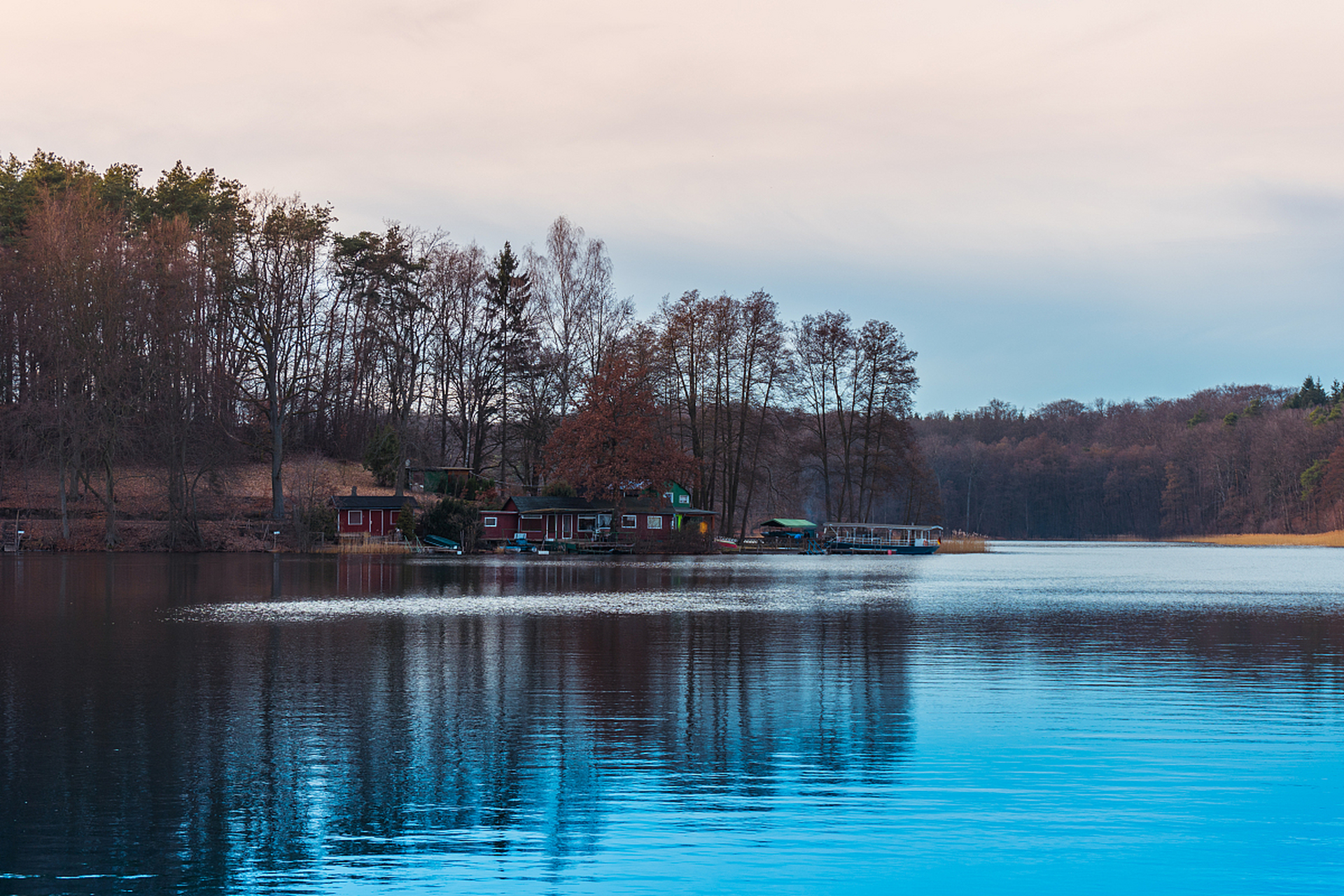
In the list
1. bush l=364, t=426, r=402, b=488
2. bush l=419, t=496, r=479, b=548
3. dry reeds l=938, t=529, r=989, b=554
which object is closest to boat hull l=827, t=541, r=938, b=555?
dry reeds l=938, t=529, r=989, b=554

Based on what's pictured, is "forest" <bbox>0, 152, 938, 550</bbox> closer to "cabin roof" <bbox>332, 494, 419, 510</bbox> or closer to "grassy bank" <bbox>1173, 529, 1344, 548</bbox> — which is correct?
"cabin roof" <bbox>332, 494, 419, 510</bbox>

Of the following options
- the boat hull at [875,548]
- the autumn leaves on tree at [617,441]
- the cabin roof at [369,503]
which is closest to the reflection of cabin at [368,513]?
the cabin roof at [369,503]

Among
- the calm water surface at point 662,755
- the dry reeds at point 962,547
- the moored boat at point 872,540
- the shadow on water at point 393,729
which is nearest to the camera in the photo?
the calm water surface at point 662,755

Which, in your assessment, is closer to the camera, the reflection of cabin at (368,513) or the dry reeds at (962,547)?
the reflection of cabin at (368,513)

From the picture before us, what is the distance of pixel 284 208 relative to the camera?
73.0 metres

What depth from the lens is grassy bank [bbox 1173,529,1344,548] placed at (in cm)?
10562

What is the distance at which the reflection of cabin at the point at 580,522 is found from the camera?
76.8 metres

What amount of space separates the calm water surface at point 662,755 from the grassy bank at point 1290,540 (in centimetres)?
9147

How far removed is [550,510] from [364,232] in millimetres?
24629

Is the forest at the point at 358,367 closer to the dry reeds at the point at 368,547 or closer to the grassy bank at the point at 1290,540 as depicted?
the dry reeds at the point at 368,547

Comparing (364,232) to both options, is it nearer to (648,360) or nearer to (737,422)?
(648,360)

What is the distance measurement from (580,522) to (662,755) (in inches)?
2637

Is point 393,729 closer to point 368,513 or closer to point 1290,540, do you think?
point 368,513

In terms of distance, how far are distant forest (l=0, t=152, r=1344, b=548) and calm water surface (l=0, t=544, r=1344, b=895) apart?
124 feet
